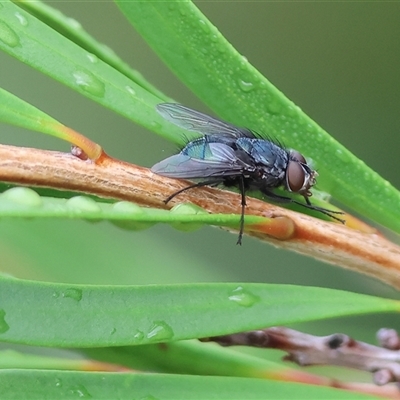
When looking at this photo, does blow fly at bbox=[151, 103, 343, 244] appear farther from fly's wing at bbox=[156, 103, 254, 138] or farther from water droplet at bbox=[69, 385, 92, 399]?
water droplet at bbox=[69, 385, 92, 399]

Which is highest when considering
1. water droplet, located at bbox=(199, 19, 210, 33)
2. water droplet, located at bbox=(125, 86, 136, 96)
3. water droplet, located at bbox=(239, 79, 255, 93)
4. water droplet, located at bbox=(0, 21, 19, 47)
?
water droplet, located at bbox=(199, 19, 210, 33)

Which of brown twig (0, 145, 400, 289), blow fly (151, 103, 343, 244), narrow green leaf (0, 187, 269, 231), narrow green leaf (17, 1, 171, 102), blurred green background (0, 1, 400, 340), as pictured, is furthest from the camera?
blurred green background (0, 1, 400, 340)

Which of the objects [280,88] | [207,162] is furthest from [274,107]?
[280,88]

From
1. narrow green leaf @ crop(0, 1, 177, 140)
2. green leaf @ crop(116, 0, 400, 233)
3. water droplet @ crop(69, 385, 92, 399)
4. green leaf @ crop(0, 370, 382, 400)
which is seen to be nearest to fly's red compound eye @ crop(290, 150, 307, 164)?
green leaf @ crop(116, 0, 400, 233)

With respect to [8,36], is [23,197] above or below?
below

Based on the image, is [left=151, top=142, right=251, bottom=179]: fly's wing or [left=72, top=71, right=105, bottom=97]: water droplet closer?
[left=72, top=71, right=105, bottom=97]: water droplet

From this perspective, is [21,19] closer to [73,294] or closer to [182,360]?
[73,294]
